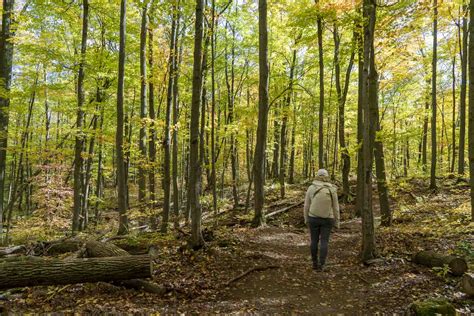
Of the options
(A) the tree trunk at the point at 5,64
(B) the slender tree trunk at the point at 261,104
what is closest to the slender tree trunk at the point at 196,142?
(B) the slender tree trunk at the point at 261,104

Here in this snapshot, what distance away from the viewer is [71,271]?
221 inches

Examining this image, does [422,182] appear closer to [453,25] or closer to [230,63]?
[453,25]

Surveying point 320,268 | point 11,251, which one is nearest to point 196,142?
point 320,268

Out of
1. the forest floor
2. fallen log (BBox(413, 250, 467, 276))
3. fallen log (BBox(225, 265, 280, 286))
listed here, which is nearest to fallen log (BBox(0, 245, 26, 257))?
the forest floor

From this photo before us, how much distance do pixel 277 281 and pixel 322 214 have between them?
167cm

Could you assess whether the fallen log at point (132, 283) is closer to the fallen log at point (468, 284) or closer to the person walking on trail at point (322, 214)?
the person walking on trail at point (322, 214)

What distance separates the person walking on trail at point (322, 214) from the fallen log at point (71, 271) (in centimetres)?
349

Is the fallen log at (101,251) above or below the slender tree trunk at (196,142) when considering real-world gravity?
below

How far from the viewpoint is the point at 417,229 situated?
365 inches

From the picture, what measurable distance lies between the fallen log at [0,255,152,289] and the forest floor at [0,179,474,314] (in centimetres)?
38

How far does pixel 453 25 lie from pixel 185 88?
54.4ft

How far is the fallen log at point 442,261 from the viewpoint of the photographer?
536 cm

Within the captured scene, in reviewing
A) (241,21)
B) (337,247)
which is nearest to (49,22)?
(241,21)

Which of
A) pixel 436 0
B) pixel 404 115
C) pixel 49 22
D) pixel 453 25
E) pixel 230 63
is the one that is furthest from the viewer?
pixel 404 115
